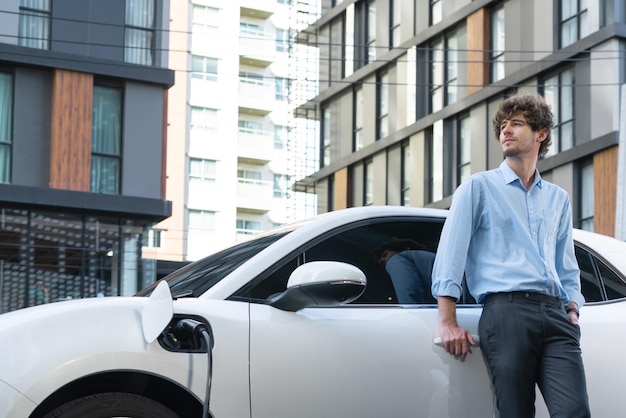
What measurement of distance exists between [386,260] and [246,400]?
938 mm

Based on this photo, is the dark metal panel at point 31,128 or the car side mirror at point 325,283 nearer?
the car side mirror at point 325,283

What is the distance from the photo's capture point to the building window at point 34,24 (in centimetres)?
2389

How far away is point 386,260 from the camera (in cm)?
450

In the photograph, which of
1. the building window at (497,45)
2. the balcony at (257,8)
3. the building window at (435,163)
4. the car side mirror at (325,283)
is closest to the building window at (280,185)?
the balcony at (257,8)

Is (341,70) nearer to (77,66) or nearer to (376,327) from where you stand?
(77,66)

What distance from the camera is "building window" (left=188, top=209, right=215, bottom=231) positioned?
72.7 metres

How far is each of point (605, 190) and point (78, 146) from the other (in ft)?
45.5

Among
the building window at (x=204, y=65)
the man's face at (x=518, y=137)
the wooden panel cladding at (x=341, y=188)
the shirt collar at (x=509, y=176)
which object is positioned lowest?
the shirt collar at (x=509, y=176)

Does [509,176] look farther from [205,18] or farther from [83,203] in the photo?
[205,18]

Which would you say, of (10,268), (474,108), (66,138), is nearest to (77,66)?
(66,138)

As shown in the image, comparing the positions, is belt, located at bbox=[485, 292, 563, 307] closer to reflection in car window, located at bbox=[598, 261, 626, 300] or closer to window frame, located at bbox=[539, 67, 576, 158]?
reflection in car window, located at bbox=[598, 261, 626, 300]

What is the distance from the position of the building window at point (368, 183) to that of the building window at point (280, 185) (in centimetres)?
3778

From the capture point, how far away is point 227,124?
7606 centimetres

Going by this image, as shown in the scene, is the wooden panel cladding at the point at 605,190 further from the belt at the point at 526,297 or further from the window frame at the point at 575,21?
the belt at the point at 526,297
